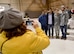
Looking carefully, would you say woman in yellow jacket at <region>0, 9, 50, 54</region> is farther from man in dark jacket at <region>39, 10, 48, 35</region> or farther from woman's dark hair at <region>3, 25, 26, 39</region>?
man in dark jacket at <region>39, 10, 48, 35</region>

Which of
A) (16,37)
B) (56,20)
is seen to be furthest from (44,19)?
(16,37)

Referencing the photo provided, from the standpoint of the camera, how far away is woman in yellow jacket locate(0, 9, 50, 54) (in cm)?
173

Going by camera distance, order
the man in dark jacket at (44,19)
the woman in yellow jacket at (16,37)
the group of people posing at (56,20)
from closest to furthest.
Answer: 1. the woman in yellow jacket at (16,37)
2. the group of people posing at (56,20)
3. the man in dark jacket at (44,19)

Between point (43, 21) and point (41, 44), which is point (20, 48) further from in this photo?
point (43, 21)

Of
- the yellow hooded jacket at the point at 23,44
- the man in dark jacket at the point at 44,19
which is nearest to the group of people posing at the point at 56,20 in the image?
the man in dark jacket at the point at 44,19

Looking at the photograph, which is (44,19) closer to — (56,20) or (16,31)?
(56,20)

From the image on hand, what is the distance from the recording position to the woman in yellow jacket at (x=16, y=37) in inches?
68.1

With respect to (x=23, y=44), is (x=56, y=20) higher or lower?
lower

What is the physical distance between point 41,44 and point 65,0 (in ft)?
62.4

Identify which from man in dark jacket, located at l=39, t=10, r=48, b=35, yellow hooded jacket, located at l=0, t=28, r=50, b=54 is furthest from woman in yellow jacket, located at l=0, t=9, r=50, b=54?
man in dark jacket, located at l=39, t=10, r=48, b=35

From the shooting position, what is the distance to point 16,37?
1.79m

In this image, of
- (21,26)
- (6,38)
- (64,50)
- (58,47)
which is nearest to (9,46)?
(6,38)

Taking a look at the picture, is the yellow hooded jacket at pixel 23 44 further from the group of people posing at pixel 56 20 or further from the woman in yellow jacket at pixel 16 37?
the group of people posing at pixel 56 20

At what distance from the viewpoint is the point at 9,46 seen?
5.84 feet
